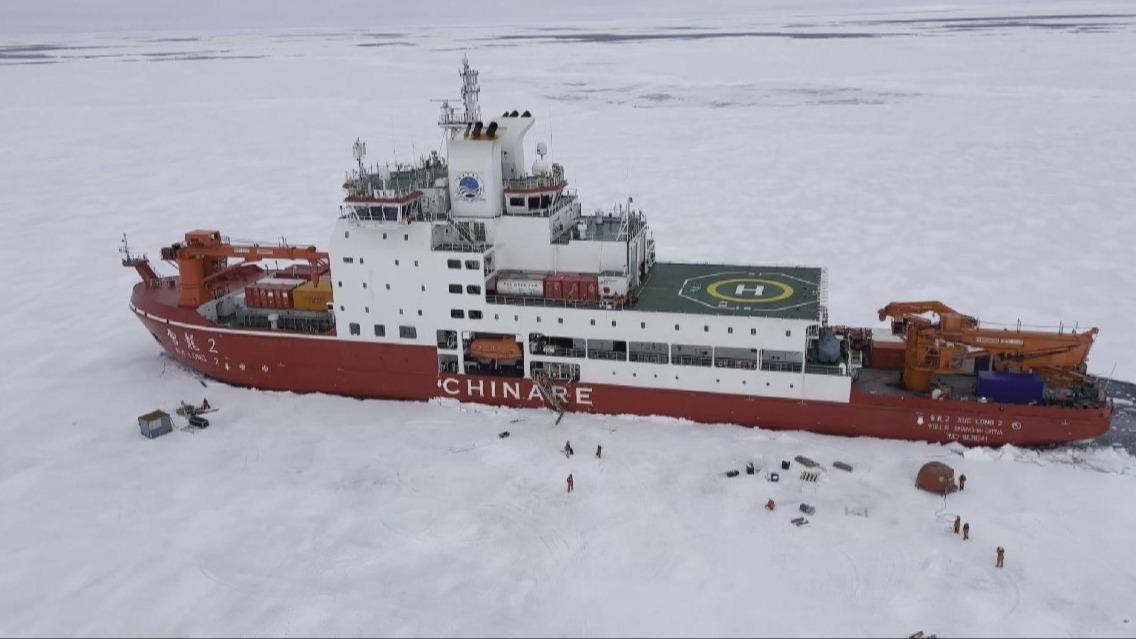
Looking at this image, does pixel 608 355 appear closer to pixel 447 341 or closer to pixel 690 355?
pixel 690 355

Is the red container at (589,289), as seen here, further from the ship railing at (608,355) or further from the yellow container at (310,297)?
the yellow container at (310,297)

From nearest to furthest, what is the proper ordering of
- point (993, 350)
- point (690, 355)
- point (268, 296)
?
point (993, 350), point (690, 355), point (268, 296)

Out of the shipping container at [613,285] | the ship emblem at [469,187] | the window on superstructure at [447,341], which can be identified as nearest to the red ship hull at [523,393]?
the window on superstructure at [447,341]

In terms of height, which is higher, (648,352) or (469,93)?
(469,93)

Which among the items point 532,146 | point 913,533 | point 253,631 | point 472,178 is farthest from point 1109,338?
point 532,146

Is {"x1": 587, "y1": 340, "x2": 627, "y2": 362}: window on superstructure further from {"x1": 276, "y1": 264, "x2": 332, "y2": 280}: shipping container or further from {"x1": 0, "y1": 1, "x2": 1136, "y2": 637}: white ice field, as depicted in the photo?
{"x1": 276, "y1": 264, "x2": 332, "y2": 280}: shipping container

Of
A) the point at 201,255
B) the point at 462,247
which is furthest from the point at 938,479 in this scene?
the point at 201,255

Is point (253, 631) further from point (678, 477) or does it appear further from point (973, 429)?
point (973, 429)
